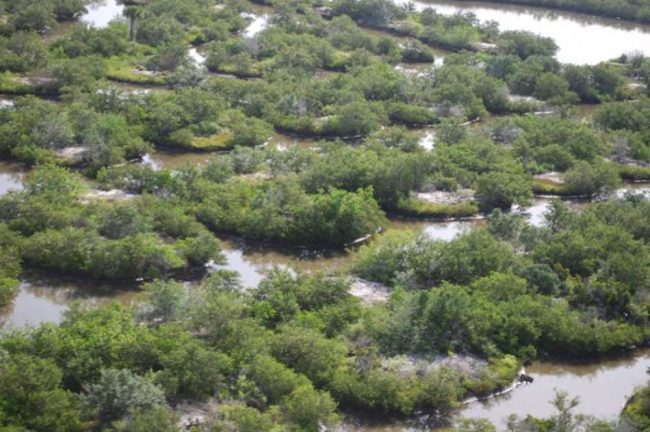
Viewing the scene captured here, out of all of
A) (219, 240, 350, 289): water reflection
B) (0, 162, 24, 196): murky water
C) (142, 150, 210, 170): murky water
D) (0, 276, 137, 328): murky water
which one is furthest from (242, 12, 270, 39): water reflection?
(0, 276, 137, 328): murky water

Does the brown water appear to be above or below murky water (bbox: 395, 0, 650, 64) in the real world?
above

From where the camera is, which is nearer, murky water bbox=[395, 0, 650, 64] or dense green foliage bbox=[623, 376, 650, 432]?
dense green foliage bbox=[623, 376, 650, 432]

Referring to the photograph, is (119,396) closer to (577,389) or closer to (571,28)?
(577,389)

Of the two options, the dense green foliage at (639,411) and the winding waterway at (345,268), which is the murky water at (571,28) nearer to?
the winding waterway at (345,268)

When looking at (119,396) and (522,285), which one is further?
(522,285)

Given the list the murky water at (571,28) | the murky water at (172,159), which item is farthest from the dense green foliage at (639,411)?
the murky water at (571,28)

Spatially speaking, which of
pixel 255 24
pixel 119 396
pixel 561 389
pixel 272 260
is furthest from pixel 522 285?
pixel 255 24

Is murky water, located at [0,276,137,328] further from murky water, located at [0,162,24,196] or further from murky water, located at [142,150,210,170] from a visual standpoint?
murky water, located at [142,150,210,170]

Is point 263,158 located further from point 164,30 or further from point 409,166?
point 164,30
